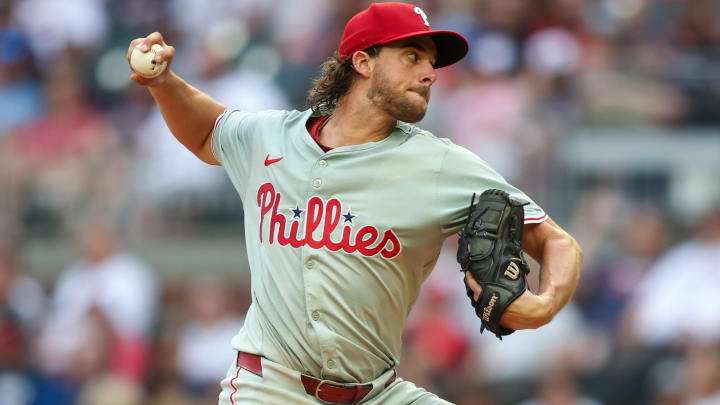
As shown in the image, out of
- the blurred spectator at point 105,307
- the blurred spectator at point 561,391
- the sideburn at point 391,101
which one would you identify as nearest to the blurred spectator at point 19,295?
the blurred spectator at point 105,307

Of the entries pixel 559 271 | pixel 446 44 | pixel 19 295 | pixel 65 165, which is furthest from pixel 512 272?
pixel 65 165

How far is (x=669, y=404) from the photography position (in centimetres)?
781

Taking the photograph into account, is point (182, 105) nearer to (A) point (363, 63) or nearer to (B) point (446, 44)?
(A) point (363, 63)

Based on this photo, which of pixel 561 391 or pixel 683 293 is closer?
pixel 561 391

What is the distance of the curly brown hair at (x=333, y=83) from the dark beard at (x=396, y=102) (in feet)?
0.64

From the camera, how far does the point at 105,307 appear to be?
30.8 feet

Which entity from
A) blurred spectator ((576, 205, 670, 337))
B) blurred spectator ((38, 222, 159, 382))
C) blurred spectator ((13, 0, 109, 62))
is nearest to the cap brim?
blurred spectator ((576, 205, 670, 337))

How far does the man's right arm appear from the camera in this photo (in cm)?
456

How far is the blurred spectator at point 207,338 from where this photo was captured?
9000 millimetres

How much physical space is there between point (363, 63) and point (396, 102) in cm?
24

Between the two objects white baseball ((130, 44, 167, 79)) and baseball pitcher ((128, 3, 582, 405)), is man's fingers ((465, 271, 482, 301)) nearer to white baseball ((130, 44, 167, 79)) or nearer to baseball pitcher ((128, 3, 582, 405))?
baseball pitcher ((128, 3, 582, 405))

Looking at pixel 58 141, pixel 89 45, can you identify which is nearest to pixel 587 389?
pixel 58 141

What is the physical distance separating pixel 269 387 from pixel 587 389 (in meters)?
4.23

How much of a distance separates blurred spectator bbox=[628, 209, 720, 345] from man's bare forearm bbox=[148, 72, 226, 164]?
4347 millimetres
